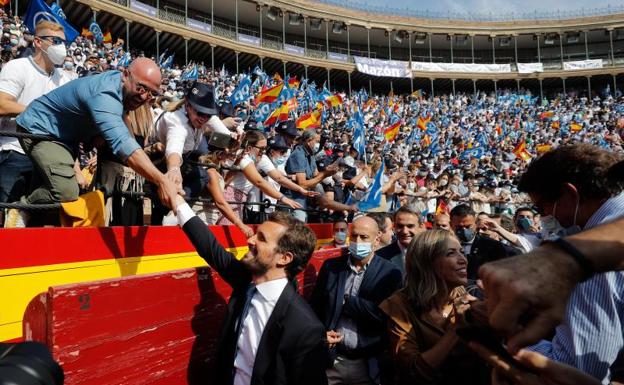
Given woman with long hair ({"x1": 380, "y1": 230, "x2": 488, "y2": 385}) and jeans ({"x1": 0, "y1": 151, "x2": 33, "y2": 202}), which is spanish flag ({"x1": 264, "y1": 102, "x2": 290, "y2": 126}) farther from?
woman with long hair ({"x1": 380, "y1": 230, "x2": 488, "y2": 385})

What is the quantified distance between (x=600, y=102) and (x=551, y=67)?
→ 19.8ft

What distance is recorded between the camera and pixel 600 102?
4022 centimetres

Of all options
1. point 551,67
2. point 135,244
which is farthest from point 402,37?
point 135,244

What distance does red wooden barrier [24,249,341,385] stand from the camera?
2059mm

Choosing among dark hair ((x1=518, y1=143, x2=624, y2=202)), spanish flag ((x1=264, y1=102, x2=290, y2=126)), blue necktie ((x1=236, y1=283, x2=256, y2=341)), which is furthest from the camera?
spanish flag ((x1=264, y1=102, x2=290, y2=126))

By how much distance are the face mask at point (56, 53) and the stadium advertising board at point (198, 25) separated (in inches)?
1184

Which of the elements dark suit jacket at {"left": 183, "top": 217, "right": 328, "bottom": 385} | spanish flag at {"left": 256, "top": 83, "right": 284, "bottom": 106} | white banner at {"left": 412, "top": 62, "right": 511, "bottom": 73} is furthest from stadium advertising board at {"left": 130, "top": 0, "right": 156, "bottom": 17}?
dark suit jacket at {"left": 183, "top": 217, "right": 328, "bottom": 385}

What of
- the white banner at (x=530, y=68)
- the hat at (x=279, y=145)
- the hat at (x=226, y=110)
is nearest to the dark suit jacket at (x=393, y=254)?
the hat at (x=279, y=145)

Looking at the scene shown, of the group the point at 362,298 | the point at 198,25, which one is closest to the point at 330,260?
the point at 362,298

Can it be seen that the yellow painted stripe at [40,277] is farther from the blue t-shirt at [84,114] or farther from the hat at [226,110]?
the hat at [226,110]

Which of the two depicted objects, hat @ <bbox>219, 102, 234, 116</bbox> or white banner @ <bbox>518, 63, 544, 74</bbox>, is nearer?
hat @ <bbox>219, 102, 234, 116</bbox>

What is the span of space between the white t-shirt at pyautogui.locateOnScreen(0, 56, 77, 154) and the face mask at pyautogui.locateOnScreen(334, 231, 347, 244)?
4173 millimetres

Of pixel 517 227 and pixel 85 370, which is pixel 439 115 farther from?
pixel 85 370

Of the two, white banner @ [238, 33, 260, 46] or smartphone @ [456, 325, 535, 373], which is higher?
white banner @ [238, 33, 260, 46]
